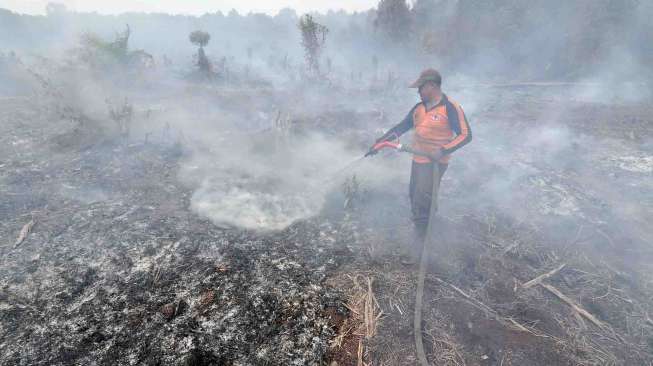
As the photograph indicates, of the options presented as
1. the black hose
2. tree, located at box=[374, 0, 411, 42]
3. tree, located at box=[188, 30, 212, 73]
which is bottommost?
the black hose

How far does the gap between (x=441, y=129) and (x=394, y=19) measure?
43.6 feet

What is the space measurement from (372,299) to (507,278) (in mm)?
1431

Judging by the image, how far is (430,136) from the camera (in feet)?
11.6

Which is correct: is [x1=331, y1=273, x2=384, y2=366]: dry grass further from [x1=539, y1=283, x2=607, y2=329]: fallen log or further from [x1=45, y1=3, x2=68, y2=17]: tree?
[x1=45, y1=3, x2=68, y2=17]: tree

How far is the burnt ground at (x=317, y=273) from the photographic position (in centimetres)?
239

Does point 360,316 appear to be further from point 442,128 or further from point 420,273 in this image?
point 442,128

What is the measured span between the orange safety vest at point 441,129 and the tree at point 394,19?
13.0 m

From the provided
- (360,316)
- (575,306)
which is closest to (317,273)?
(360,316)

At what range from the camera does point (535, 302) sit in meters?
2.89

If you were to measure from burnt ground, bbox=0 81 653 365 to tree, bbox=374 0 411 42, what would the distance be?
1151 cm

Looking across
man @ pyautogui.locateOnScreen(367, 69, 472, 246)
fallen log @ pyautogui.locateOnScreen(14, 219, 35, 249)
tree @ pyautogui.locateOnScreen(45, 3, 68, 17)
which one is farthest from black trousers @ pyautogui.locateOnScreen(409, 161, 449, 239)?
tree @ pyautogui.locateOnScreen(45, 3, 68, 17)

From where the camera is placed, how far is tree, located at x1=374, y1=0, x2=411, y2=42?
14.5m

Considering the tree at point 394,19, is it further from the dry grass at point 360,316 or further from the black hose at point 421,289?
the dry grass at point 360,316

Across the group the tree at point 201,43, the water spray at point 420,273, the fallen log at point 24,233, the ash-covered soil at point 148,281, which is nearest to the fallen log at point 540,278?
the water spray at point 420,273
